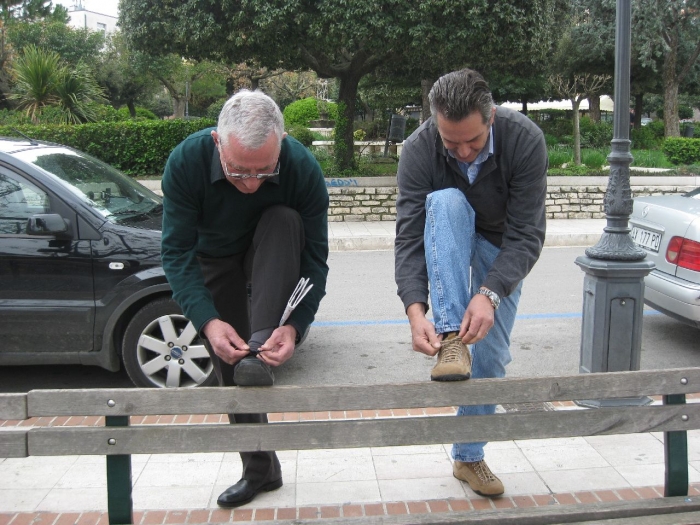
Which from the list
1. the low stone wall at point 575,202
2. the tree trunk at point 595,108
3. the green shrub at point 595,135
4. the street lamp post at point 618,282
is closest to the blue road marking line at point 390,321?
the street lamp post at point 618,282

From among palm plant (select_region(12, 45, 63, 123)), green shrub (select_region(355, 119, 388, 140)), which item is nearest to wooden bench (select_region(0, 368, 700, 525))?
palm plant (select_region(12, 45, 63, 123))

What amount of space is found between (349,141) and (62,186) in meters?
11.2

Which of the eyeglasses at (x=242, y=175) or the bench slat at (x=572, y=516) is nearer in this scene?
the eyeglasses at (x=242, y=175)

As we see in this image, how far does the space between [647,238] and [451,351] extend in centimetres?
451

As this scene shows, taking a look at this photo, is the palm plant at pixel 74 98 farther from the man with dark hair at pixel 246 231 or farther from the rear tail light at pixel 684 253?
the man with dark hair at pixel 246 231

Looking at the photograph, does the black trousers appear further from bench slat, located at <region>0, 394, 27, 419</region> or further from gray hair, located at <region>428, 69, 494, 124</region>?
bench slat, located at <region>0, 394, 27, 419</region>

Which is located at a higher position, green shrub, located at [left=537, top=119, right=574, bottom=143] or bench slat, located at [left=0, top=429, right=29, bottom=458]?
green shrub, located at [left=537, top=119, right=574, bottom=143]

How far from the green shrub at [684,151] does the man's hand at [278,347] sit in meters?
18.5

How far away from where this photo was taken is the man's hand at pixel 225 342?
2.84 meters

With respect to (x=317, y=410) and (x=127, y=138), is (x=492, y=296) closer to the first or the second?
(x=317, y=410)

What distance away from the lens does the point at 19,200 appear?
5234 millimetres

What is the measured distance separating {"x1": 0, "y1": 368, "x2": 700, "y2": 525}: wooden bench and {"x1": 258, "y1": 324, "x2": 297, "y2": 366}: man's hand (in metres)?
0.14

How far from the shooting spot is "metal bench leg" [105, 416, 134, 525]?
9.12 feet

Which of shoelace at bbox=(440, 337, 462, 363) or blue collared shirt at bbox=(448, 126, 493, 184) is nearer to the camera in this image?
shoelace at bbox=(440, 337, 462, 363)
